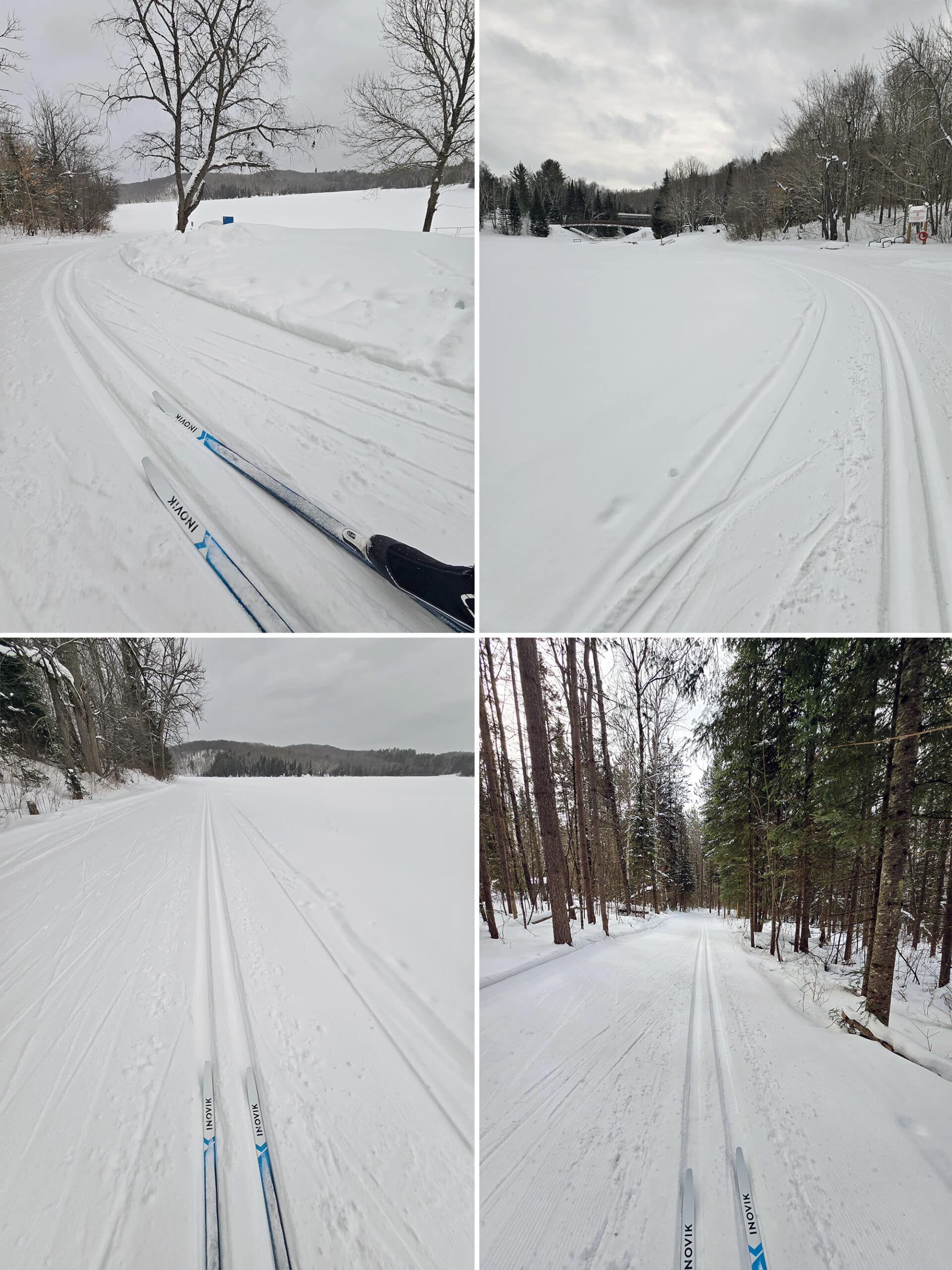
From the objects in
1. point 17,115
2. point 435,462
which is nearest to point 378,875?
point 435,462

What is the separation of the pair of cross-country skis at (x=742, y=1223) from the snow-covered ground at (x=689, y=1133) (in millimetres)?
18

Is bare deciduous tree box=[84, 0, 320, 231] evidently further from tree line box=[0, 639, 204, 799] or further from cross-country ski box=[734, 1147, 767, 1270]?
cross-country ski box=[734, 1147, 767, 1270]

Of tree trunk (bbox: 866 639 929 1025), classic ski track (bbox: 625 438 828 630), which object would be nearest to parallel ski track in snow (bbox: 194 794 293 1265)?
classic ski track (bbox: 625 438 828 630)

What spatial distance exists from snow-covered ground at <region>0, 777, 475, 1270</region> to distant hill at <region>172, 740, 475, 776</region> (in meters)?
0.10

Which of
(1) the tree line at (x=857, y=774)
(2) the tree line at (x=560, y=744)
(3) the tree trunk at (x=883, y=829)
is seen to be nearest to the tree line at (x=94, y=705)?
(2) the tree line at (x=560, y=744)

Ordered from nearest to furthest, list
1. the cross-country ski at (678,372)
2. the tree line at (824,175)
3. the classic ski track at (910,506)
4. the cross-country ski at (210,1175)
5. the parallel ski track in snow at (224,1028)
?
the cross-country ski at (210,1175) < the parallel ski track in snow at (224,1028) < the classic ski track at (910,506) < the cross-country ski at (678,372) < the tree line at (824,175)

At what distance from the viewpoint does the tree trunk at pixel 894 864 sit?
8.91 feet

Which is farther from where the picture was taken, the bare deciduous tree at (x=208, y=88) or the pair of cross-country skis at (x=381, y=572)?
the bare deciduous tree at (x=208, y=88)

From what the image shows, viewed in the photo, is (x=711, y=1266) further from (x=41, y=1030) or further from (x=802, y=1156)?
(x=41, y=1030)

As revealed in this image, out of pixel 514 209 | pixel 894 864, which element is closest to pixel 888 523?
pixel 894 864

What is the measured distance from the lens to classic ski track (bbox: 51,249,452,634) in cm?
234

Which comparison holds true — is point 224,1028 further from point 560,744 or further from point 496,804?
point 560,744

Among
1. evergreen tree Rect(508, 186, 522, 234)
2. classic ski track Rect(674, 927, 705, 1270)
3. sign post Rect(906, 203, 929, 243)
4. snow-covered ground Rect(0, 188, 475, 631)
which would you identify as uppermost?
sign post Rect(906, 203, 929, 243)

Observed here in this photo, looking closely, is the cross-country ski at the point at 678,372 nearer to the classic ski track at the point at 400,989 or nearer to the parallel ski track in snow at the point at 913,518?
the parallel ski track in snow at the point at 913,518
